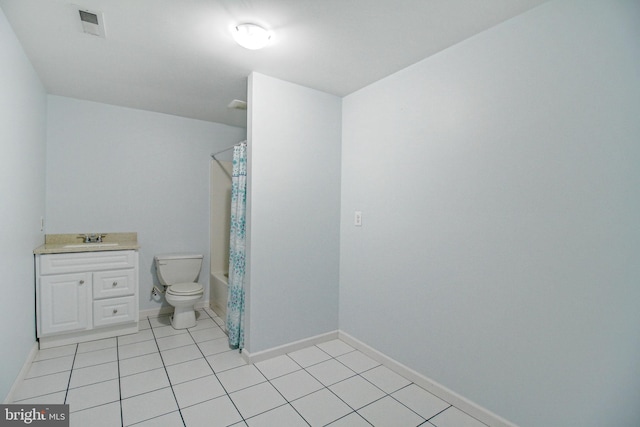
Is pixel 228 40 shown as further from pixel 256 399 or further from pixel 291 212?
pixel 256 399

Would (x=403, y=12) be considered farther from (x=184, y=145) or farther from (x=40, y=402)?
(x=40, y=402)

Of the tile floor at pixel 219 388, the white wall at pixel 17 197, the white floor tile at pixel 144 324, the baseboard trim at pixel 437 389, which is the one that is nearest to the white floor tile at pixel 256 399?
the tile floor at pixel 219 388

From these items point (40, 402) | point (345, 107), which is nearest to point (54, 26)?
point (345, 107)

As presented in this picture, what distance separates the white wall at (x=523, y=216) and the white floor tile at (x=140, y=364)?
5.89ft

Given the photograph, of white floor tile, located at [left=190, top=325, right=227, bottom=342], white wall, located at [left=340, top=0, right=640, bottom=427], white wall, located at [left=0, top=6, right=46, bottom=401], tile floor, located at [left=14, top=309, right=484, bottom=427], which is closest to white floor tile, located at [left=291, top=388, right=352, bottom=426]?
tile floor, located at [left=14, top=309, right=484, bottom=427]

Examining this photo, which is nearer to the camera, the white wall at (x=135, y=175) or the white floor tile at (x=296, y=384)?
the white floor tile at (x=296, y=384)

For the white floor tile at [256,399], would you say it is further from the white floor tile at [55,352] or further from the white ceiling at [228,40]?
the white ceiling at [228,40]

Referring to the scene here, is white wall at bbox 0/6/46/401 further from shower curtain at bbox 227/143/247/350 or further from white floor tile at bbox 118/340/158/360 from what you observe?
shower curtain at bbox 227/143/247/350

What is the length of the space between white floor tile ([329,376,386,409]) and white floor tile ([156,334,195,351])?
145 cm

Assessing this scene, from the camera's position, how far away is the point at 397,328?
2287mm

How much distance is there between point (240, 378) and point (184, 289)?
1.26 metres

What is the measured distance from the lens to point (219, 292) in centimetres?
339

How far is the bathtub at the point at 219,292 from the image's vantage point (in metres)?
3.23

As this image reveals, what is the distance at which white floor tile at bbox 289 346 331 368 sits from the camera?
240 centimetres
